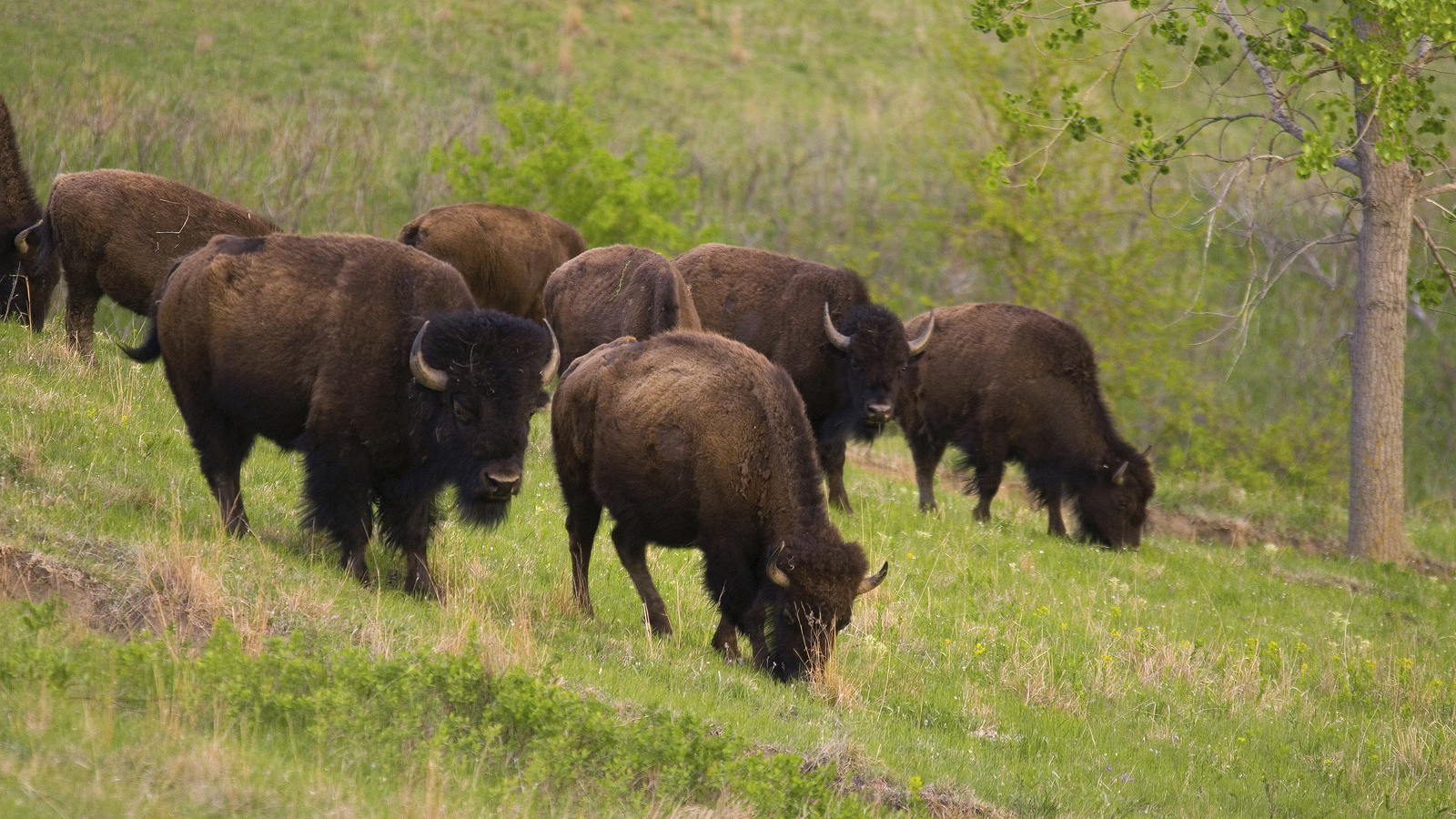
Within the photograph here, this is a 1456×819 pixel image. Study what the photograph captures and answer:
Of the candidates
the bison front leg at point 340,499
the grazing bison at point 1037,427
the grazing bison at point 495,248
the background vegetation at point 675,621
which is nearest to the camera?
the background vegetation at point 675,621

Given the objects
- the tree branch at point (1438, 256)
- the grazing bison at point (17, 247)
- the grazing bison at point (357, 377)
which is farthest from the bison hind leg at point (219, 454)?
the tree branch at point (1438, 256)

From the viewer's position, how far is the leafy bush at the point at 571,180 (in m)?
25.8

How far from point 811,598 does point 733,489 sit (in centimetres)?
85

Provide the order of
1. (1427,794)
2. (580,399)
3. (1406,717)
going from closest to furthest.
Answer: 1. (1427,794)
2. (580,399)
3. (1406,717)

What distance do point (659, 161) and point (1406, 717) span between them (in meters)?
19.8

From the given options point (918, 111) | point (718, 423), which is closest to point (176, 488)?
point (718, 423)

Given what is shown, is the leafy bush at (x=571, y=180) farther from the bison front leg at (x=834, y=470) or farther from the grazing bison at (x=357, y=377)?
the grazing bison at (x=357, y=377)

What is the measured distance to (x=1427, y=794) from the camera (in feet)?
27.2

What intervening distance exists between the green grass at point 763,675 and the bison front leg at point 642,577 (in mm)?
239

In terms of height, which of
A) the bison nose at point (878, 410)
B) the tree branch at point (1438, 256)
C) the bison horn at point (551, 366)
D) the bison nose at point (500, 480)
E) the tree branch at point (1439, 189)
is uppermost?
the tree branch at point (1439, 189)

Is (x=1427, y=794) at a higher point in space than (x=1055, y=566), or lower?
higher

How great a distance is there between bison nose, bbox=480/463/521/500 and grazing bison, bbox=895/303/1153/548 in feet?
27.4

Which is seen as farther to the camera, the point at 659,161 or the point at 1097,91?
the point at 1097,91

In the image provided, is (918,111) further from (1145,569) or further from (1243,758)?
(1243,758)
